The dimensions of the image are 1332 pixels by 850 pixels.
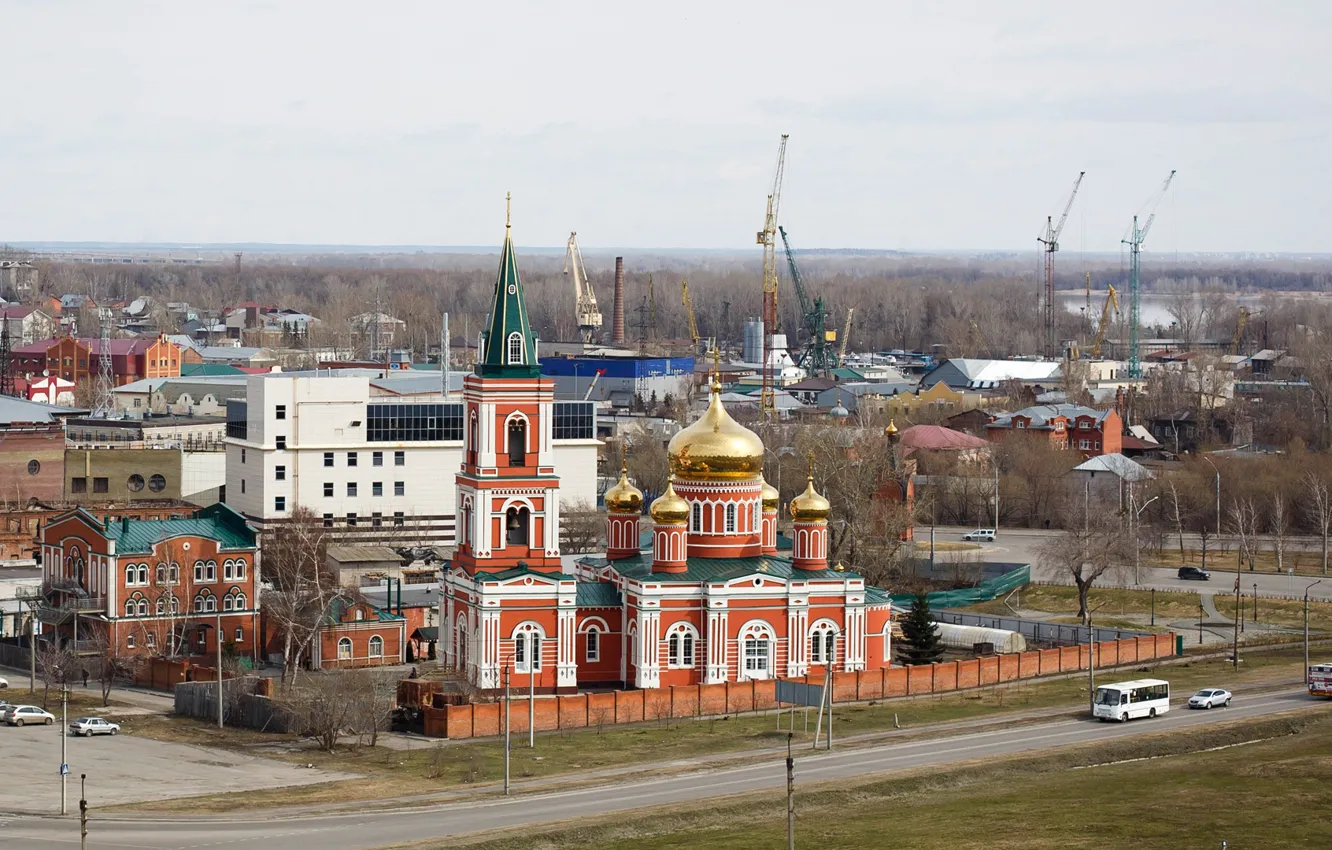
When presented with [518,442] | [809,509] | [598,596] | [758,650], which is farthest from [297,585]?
[809,509]

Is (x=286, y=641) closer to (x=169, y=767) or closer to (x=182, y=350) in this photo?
(x=169, y=767)

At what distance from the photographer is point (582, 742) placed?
2085 inches

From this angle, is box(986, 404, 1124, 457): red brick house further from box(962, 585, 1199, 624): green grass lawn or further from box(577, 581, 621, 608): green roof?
box(577, 581, 621, 608): green roof

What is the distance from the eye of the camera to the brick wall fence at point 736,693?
53.8 meters

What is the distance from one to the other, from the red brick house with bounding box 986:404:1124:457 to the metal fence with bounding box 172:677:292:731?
64.1 meters

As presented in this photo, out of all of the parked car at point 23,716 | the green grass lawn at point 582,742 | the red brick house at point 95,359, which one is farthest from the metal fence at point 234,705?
the red brick house at point 95,359

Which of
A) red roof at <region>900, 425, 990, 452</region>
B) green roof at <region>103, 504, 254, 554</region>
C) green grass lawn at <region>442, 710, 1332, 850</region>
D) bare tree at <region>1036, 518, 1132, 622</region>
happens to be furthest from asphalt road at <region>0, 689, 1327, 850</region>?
red roof at <region>900, 425, 990, 452</region>

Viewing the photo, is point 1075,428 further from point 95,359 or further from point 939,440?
point 95,359

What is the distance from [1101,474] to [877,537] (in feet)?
76.7

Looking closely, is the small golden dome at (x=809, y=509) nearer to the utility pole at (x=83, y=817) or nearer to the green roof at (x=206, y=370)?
the utility pole at (x=83, y=817)

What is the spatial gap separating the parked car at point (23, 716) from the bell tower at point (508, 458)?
10.9 meters

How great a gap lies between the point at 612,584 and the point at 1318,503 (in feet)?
139

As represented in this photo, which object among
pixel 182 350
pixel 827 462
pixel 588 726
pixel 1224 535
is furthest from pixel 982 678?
pixel 182 350

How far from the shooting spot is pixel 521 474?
58250mm
